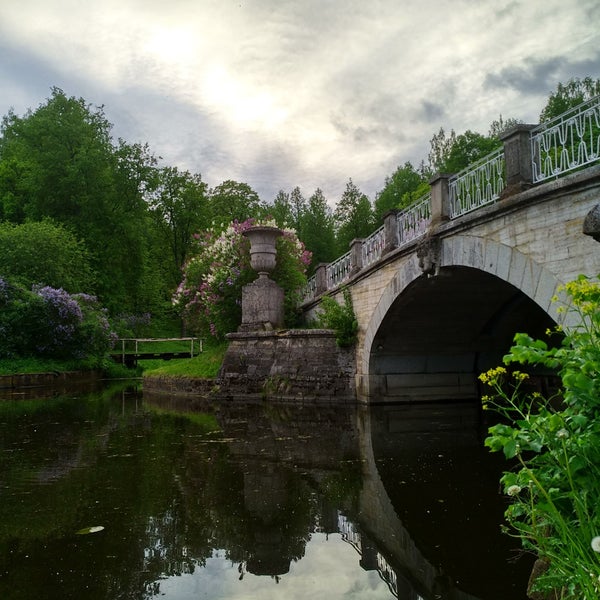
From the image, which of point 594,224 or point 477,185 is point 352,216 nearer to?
point 477,185

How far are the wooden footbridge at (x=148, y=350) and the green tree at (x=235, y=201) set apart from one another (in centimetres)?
986

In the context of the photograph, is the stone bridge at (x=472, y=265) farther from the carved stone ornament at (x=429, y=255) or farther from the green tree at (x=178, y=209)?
the green tree at (x=178, y=209)

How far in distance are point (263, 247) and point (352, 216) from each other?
2185cm

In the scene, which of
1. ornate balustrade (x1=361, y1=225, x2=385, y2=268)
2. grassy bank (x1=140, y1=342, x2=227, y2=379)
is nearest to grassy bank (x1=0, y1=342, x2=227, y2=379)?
grassy bank (x1=140, y1=342, x2=227, y2=379)

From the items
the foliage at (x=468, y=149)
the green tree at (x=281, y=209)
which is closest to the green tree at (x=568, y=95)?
the foliage at (x=468, y=149)

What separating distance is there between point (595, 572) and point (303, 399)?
1110 cm

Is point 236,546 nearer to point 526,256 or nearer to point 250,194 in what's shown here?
point 526,256

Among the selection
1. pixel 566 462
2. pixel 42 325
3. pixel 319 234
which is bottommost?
pixel 566 462

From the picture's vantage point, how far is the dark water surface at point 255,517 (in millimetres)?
3301

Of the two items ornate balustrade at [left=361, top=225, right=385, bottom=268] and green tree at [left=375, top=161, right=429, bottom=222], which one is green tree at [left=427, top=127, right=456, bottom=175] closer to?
green tree at [left=375, top=161, right=429, bottom=222]

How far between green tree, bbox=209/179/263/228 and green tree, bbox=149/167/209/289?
5.17 ft

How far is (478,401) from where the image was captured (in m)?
13.0

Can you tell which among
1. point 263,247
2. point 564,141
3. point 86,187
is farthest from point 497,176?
point 86,187

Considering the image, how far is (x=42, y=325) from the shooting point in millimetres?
22078
